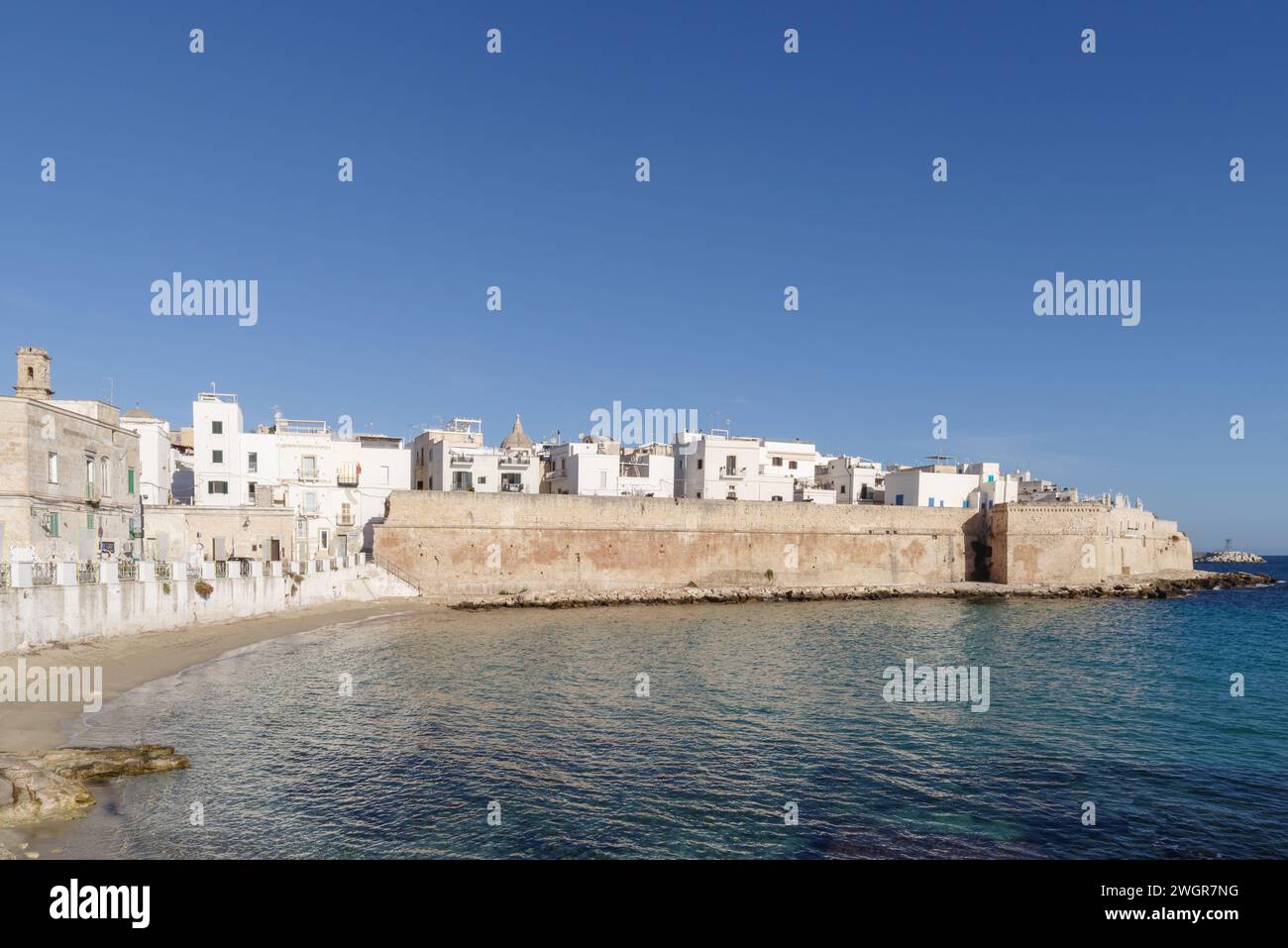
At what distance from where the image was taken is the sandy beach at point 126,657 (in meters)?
14.1

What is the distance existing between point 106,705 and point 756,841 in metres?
13.7

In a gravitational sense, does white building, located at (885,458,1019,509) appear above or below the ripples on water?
above

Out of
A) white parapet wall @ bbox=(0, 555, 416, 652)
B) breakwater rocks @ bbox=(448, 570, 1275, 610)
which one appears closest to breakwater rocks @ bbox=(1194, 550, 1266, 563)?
breakwater rocks @ bbox=(448, 570, 1275, 610)

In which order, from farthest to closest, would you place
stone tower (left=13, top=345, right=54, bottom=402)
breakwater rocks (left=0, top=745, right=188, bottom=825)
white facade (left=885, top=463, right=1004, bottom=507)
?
white facade (left=885, top=463, right=1004, bottom=507) → stone tower (left=13, top=345, right=54, bottom=402) → breakwater rocks (left=0, top=745, right=188, bottom=825)

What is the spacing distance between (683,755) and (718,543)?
3269 centimetres

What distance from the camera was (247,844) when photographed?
9.74 meters

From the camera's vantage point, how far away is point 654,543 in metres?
45.4

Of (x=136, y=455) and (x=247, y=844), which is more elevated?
(x=136, y=455)

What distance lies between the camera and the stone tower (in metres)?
28.5

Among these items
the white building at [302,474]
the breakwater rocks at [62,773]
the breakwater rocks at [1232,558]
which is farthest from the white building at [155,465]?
the breakwater rocks at [1232,558]

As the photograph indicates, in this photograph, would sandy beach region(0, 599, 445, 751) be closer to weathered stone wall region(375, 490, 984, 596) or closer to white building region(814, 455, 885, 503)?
weathered stone wall region(375, 490, 984, 596)

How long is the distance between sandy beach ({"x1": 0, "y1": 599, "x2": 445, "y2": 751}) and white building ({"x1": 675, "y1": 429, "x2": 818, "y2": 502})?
27.8 m

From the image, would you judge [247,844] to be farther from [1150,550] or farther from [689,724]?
[1150,550]
